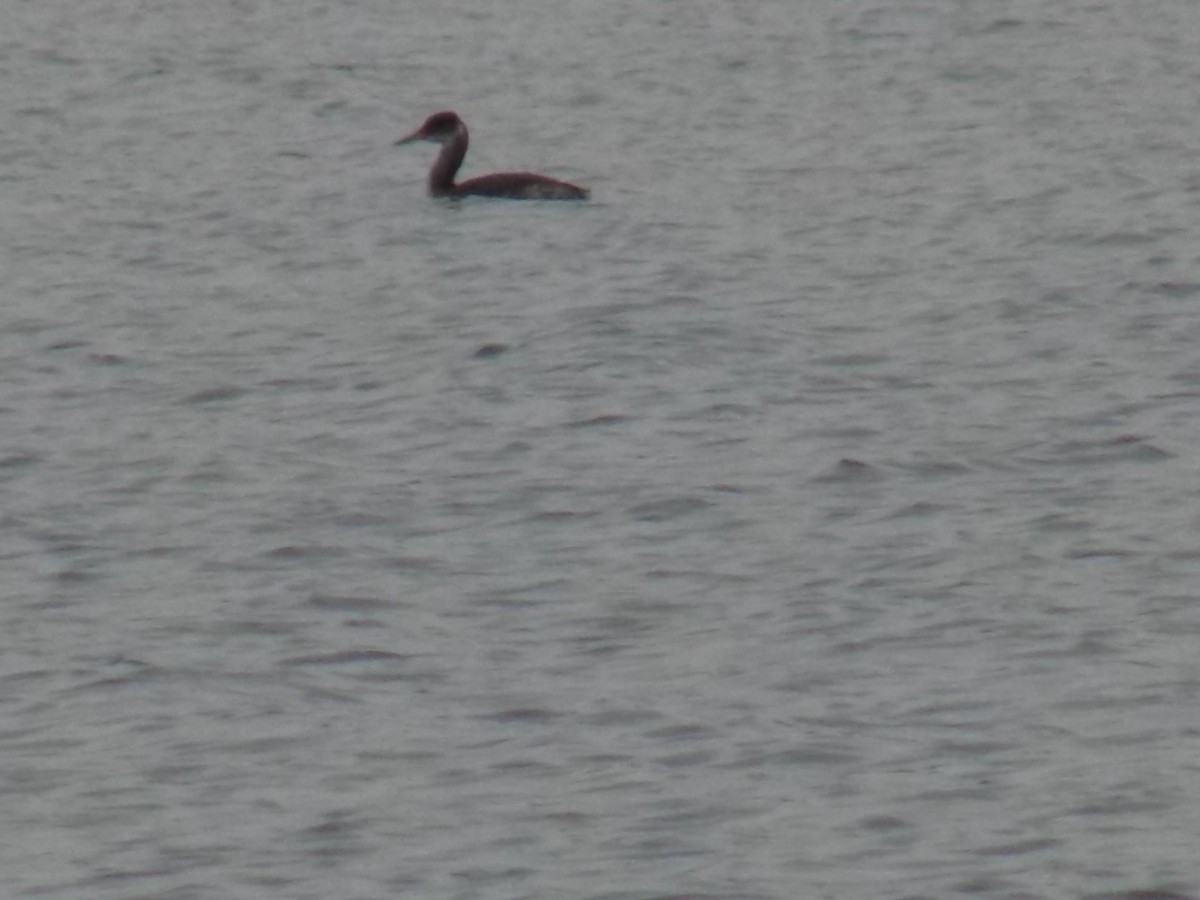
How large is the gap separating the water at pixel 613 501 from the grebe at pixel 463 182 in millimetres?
179

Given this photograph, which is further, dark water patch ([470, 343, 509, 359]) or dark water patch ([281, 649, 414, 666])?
dark water patch ([470, 343, 509, 359])

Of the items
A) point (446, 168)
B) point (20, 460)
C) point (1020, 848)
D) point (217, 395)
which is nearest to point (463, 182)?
point (446, 168)

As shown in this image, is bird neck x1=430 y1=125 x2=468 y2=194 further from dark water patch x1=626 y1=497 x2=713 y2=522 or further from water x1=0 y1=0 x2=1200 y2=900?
dark water patch x1=626 y1=497 x2=713 y2=522

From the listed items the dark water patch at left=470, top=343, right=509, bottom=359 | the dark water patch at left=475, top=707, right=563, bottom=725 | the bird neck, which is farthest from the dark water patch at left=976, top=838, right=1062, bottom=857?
the bird neck

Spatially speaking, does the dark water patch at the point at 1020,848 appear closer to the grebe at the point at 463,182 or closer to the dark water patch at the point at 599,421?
the dark water patch at the point at 599,421

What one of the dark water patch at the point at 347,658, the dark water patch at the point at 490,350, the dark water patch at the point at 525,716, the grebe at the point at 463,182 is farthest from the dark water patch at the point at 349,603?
the grebe at the point at 463,182

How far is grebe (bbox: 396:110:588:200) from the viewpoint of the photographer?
816 inches

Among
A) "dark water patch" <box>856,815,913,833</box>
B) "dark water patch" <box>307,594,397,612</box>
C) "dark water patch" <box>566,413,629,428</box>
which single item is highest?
"dark water patch" <box>856,815,913,833</box>

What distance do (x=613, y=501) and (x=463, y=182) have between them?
8.92 meters

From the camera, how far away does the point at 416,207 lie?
70.9ft

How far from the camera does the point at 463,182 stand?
21.7 m

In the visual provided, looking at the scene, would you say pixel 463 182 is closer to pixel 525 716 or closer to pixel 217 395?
pixel 217 395

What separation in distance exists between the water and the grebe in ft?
0.59

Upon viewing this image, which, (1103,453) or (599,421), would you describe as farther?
(599,421)
